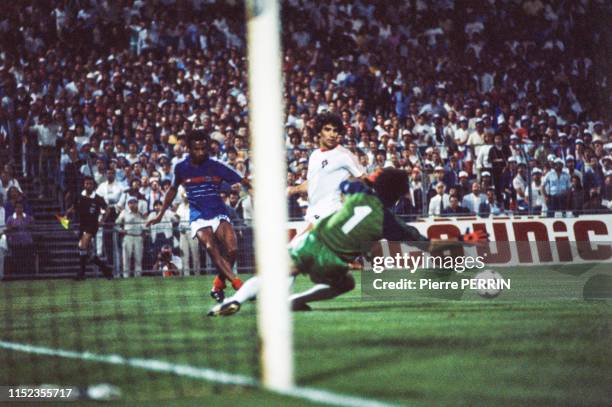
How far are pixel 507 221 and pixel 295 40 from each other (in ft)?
33.6

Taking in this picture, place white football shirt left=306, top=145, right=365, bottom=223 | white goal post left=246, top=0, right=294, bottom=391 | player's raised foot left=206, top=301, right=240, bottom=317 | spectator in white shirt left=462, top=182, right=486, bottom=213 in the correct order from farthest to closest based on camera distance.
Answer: spectator in white shirt left=462, top=182, right=486, bottom=213 < white football shirt left=306, top=145, right=365, bottom=223 < player's raised foot left=206, top=301, right=240, bottom=317 < white goal post left=246, top=0, right=294, bottom=391

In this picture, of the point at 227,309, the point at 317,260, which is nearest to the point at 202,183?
the point at 227,309

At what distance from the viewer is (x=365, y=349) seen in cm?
862

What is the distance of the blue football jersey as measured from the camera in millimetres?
14711

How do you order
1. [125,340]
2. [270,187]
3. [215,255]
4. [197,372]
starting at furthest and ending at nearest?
[215,255]
[125,340]
[197,372]
[270,187]

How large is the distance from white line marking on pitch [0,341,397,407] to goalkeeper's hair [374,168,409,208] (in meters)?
3.37

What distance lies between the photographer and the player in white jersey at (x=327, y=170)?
14.0 metres

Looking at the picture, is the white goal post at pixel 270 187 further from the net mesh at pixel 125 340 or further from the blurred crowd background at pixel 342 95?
the blurred crowd background at pixel 342 95

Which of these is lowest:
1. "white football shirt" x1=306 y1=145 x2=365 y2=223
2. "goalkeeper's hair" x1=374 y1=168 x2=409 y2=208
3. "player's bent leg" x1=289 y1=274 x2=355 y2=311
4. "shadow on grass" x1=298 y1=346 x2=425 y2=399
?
"shadow on grass" x1=298 y1=346 x2=425 y2=399

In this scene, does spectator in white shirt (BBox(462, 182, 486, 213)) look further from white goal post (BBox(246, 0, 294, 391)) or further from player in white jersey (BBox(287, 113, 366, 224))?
white goal post (BBox(246, 0, 294, 391))

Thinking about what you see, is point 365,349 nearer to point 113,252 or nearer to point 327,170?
point 327,170

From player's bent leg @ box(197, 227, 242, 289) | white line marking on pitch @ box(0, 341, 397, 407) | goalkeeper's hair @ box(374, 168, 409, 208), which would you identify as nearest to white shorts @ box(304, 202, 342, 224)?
player's bent leg @ box(197, 227, 242, 289)

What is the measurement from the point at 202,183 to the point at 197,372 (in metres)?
7.24

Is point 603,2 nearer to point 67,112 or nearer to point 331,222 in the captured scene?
point 67,112
